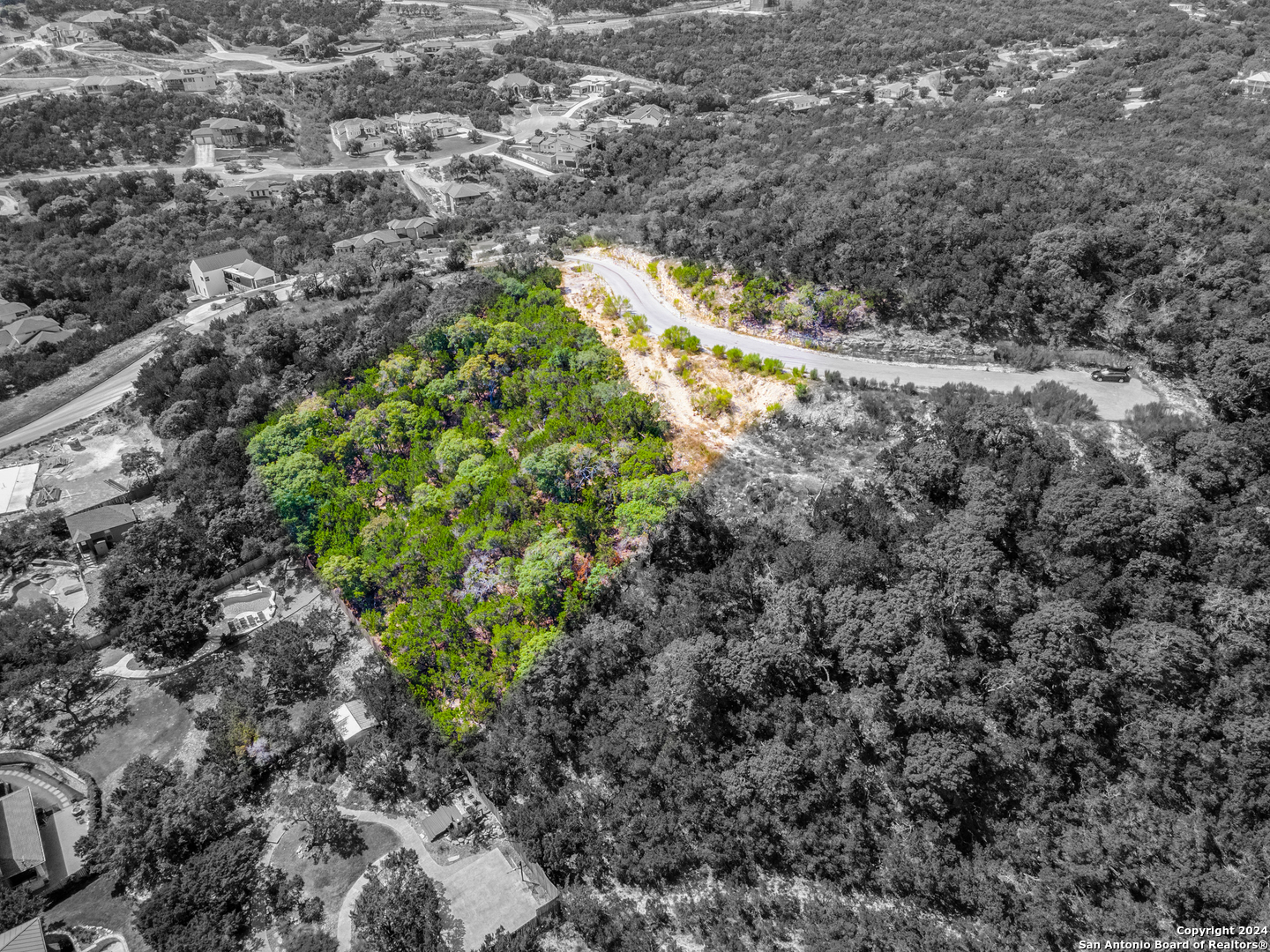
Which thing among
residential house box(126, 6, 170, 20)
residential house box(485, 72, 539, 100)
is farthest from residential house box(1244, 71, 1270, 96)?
residential house box(126, 6, 170, 20)

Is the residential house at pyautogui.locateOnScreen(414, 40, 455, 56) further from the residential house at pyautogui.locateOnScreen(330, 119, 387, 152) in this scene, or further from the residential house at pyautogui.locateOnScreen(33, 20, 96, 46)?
the residential house at pyautogui.locateOnScreen(33, 20, 96, 46)

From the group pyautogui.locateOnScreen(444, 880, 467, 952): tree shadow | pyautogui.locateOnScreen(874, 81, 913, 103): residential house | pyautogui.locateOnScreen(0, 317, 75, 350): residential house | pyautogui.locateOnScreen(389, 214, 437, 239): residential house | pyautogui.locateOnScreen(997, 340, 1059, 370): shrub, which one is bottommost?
pyautogui.locateOnScreen(444, 880, 467, 952): tree shadow

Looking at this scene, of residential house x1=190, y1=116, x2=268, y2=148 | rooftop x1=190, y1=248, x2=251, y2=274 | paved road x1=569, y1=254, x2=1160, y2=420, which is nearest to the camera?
paved road x1=569, y1=254, x2=1160, y2=420

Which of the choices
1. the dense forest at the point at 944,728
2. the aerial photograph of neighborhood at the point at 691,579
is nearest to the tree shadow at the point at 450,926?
the aerial photograph of neighborhood at the point at 691,579

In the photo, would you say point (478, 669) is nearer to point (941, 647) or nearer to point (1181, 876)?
point (941, 647)

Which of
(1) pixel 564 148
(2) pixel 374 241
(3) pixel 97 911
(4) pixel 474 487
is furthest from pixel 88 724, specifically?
(1) pixel 564 148
